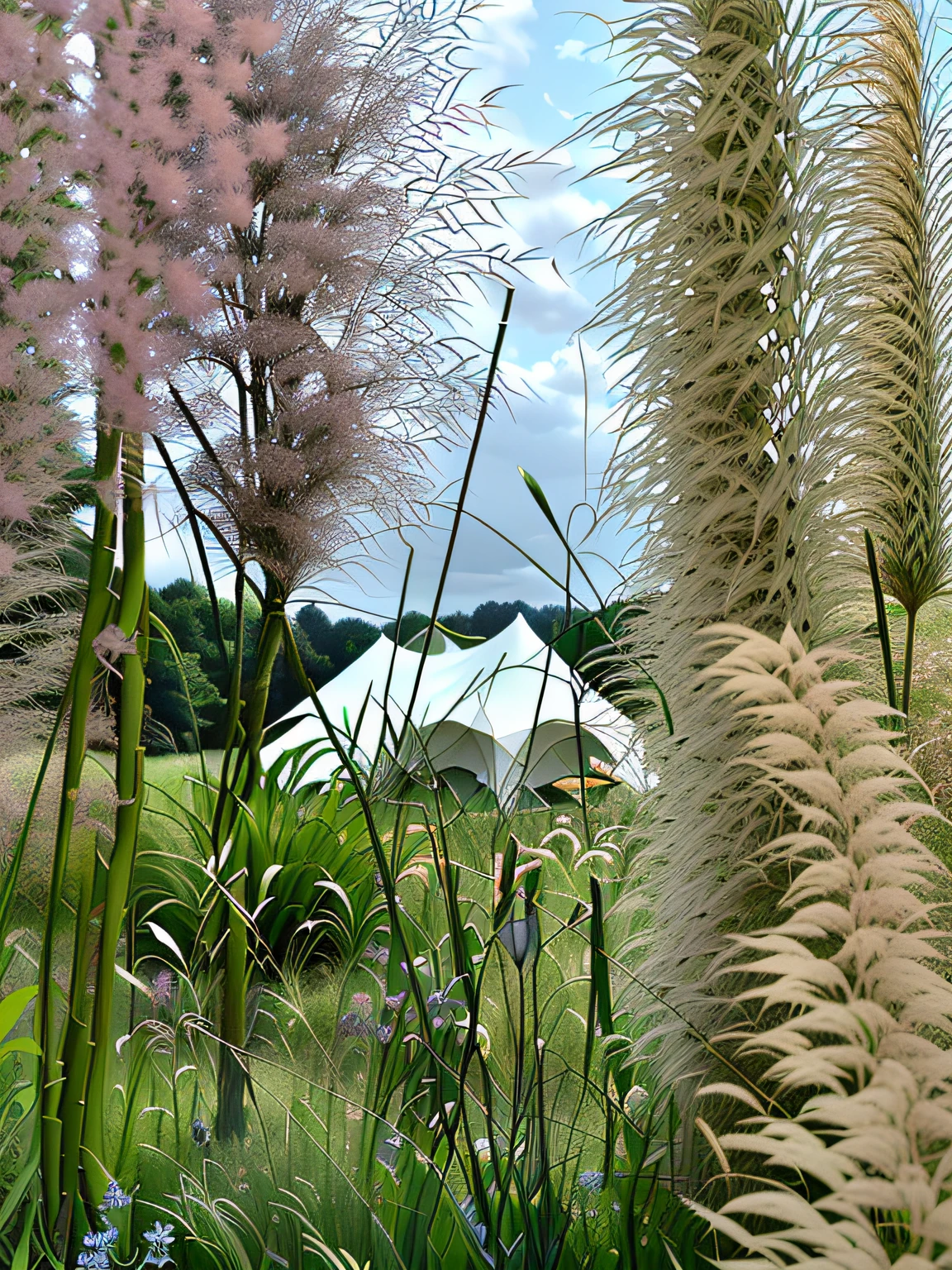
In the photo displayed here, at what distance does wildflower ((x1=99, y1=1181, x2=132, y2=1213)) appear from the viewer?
744mm

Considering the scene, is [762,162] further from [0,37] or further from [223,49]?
[0,37]

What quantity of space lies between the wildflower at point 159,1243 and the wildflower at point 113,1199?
3 cm

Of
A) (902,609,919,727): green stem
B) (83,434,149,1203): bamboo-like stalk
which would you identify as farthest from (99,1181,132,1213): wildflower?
(902,609,919,727): green stem

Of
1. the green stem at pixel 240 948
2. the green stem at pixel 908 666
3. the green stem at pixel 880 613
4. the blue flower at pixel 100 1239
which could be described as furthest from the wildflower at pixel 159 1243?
the green stem at pixel 908 666

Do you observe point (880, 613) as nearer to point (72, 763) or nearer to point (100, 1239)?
point (72, 763)

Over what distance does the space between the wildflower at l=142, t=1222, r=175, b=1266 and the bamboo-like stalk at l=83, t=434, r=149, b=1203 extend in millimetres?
60

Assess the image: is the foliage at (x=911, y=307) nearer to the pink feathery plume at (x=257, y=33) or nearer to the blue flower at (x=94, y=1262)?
the pink feathery plume at (x=257, y=33)

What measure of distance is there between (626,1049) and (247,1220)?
1.31 ft

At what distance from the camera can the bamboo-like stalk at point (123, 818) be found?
0.74 m

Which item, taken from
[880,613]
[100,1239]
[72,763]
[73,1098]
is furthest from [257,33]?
[100,1239]

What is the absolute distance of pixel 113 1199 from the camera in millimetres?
744

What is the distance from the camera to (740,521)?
85 cm

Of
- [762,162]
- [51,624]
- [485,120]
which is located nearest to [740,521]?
[762,162]

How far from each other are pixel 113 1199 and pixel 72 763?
375 mm
